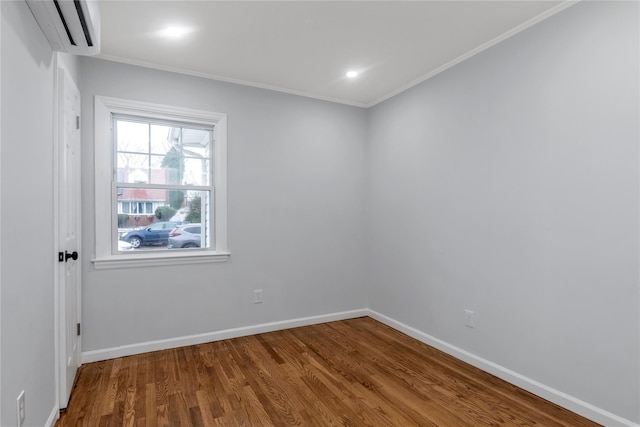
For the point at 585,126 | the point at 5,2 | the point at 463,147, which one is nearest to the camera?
the point at 5,2

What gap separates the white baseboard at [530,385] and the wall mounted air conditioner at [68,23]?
3361 millimetres

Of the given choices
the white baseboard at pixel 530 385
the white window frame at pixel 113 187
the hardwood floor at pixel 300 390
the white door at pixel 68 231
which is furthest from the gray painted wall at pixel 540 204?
the white door at pixel 68 231

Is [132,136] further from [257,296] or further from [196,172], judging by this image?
[257,296]

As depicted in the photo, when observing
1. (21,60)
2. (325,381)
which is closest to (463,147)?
(325,381)

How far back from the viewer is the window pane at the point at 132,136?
2980 mm

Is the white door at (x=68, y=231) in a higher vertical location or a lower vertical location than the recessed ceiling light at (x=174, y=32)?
lower

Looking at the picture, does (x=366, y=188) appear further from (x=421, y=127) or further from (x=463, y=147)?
(x=463, y=147)

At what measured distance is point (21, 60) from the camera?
145cm

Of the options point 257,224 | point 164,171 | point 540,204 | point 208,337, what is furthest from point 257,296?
point 540,204

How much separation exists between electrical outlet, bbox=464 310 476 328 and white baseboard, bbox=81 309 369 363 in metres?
1.44

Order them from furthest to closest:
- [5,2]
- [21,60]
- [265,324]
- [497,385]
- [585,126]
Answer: [265,324], [497,385], [585,126], [21,60], [5,2]

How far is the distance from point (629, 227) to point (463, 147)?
128cm

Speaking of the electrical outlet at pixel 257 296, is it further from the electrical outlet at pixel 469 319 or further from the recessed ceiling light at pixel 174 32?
the recessed ceiling light at pixel 174 32

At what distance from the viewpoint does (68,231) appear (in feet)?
7.51
